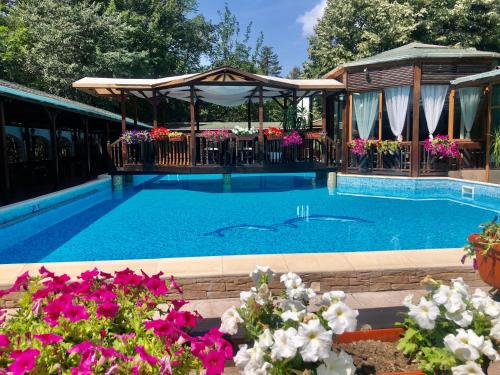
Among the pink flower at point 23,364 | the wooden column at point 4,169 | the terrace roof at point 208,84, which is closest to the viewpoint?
the pink flower at point 23,364

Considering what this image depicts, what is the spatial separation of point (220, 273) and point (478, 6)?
22.9m

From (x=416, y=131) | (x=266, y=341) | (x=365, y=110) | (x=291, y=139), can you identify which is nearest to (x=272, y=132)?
(x=291, y=139)

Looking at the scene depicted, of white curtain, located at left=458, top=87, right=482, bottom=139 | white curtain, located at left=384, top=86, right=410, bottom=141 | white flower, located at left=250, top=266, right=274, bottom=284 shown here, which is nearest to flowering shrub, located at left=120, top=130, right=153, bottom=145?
white curtain, located at left=384, top=86, right=410, bottom=141

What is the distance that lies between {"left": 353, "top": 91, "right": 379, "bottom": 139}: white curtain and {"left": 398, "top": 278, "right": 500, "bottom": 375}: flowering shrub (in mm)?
12003

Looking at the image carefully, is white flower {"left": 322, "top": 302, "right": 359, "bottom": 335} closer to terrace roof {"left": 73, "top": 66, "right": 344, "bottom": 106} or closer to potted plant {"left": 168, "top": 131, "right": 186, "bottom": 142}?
terrace roof {"left": 73, "top": 66, "right": 344, "bottom": 106}

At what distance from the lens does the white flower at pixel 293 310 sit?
1.89 metres

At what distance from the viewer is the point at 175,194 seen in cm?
1270

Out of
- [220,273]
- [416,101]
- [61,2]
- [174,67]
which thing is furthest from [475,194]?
[174,67]

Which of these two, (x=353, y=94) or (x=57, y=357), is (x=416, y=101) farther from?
(x=57, y=357)

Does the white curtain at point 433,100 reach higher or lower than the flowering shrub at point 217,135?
higher

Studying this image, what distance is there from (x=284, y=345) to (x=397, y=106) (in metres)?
12.4

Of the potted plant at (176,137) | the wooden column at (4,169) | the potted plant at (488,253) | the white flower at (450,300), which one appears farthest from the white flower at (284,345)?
the potted plant at (176,137)

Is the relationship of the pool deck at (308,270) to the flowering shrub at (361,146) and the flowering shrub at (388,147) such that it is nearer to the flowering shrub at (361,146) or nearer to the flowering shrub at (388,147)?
the flowering shrub at (388,147)

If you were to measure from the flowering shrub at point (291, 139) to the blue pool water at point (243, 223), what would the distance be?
1.55 meters
